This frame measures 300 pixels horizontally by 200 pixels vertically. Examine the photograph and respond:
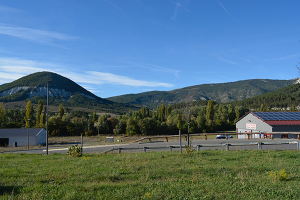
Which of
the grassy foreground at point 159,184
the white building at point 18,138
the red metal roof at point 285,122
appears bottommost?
the white building at point 18,138

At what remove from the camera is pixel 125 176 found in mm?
8898

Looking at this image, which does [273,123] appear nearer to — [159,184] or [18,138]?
[159,184]

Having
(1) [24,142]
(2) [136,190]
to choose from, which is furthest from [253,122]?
(1) [24,142]

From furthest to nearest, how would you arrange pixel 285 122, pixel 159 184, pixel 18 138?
pixel 18 138, pixel 285 122, pixel 159 184

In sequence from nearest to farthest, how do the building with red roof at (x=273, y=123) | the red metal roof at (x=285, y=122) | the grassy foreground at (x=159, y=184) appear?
the grassy foreground at (x=159, y=184) < the building with red roof at (x=273, y=123) < the red metal roof at (x=285, y=122)

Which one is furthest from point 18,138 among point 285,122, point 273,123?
point 285,122

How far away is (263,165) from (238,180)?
Answer: 357 cm

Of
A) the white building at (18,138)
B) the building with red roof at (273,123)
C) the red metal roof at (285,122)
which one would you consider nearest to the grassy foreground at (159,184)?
the building with red roof at (273,123)

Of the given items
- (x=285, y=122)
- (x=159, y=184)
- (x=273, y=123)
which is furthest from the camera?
(x=273, y=123)

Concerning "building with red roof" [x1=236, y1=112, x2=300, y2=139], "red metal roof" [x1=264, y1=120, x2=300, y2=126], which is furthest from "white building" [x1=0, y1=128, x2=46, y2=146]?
"red metal roof" [x1=264, y1=120, x2=300, y2=126]

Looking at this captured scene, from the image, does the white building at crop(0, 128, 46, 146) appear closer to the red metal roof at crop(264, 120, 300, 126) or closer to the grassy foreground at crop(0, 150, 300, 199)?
the grassy foreground at crop(0, 150, 300, 199)

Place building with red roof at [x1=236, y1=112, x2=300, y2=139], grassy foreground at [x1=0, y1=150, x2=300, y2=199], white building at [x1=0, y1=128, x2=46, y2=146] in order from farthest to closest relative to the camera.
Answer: white building at [x1=0, y1=128, x2=46, y2=146]
building with red roof at [x1=236, y1=112, x2=300, y2=139]
grassy foreground at [x1=0, y1=150, x2=300, y2=199]

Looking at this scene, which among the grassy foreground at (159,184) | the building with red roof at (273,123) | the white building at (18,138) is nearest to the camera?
the grassy foreground at (159,184)

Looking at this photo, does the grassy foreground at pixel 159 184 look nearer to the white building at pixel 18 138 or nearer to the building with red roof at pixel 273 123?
the building with red roof at pixel 273 123
